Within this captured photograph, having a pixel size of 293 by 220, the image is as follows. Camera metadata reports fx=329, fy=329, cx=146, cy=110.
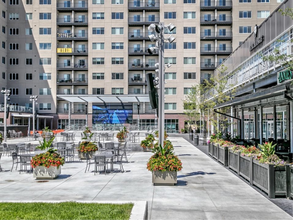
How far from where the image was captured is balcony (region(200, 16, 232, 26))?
67.4m

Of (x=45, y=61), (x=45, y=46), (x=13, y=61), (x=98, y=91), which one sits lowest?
(x=98, y=91)

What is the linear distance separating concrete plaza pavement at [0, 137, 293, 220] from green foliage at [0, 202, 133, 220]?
3.61 ft

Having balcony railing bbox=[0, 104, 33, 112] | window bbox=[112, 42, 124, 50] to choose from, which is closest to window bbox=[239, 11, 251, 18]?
window bbox=[112, 42, 124, 50]

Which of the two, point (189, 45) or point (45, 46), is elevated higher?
point (45, 46)

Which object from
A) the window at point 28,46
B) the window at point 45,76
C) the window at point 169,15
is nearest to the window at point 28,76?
the window at point 45,76

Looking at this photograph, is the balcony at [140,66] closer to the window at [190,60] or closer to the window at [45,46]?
the window at [190,60]

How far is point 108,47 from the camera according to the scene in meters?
68.5

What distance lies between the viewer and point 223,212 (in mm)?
8383

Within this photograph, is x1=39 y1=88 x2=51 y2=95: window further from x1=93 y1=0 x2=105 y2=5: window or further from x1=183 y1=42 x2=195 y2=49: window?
x1=183 y1=42 x2=195 y2=49: window

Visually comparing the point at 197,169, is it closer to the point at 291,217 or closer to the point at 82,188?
the point at 82,188

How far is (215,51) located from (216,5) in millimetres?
9468

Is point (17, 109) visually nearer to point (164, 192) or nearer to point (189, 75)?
point (189, 75)

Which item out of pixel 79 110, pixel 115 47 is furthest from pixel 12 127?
pixel 115 47

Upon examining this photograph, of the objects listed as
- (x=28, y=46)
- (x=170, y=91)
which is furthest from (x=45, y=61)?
(x=170, y=91)
